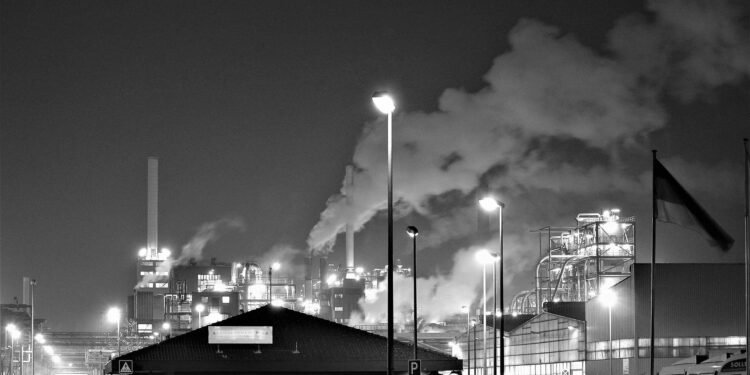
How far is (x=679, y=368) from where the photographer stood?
1699 inches

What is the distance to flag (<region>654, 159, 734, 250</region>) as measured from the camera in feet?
109

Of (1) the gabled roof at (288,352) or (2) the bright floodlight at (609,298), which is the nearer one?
(1) the gabled roof at (288,352)

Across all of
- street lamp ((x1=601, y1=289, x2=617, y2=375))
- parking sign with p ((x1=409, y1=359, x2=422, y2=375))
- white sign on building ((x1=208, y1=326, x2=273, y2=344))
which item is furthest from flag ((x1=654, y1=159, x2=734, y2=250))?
street lamp ((x1=601, y1=289, x2=617, y2=375))

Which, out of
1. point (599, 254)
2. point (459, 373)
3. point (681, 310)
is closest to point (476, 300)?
point (599, 254)

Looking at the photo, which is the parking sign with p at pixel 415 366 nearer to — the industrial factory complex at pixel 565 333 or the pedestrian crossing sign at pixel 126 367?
the industrial factory complex at pixel 565 333

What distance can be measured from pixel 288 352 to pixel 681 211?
18.5 meters

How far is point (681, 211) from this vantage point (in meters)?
34.9

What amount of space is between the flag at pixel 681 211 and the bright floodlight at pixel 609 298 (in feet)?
140

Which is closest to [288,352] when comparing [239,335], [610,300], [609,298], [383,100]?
[239,335]

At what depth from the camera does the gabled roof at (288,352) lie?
46.2 m

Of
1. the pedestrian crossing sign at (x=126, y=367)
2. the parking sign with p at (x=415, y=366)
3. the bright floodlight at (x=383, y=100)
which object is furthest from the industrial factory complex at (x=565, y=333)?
the bright floodlight at (x=383, y=100)

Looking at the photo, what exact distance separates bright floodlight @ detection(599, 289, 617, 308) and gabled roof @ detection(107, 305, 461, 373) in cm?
3253

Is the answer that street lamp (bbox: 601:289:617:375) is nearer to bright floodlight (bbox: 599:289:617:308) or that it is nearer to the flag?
bright floodlight (bbox: 599:289:617:308)

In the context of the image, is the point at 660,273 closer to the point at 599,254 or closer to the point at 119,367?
the point at 599,254
